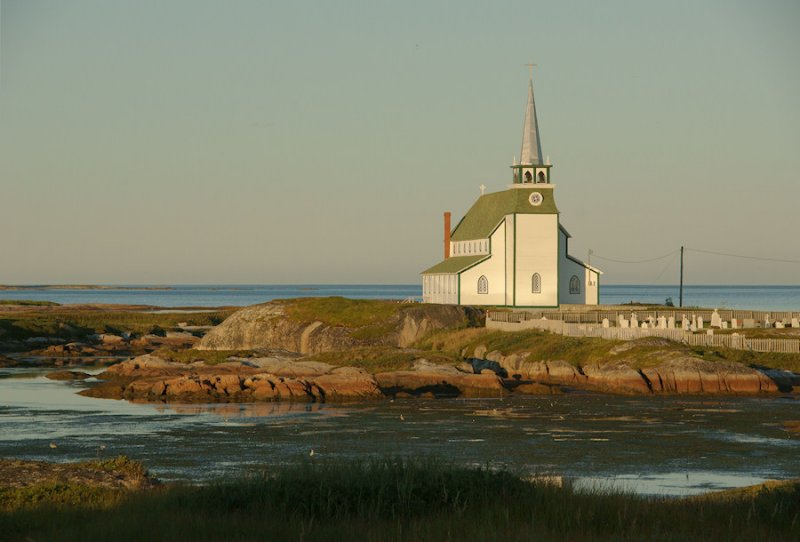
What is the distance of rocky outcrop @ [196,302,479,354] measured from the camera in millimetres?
68062

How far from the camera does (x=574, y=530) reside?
15.3 m

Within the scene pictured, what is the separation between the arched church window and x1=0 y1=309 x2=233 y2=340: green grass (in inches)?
1336

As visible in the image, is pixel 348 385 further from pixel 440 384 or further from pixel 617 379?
pixel 617 379

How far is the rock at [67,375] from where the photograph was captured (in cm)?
5720

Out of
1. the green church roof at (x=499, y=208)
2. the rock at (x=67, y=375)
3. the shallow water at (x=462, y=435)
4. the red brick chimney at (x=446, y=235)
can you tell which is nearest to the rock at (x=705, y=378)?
the shallow water at (x=462, y=435)

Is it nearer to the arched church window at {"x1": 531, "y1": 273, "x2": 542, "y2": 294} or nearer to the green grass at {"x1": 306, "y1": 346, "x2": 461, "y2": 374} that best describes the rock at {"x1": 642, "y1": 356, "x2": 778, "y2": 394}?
the green grass at {"x1": 306, "y1": 346, "x2": 461, "y2": 374}

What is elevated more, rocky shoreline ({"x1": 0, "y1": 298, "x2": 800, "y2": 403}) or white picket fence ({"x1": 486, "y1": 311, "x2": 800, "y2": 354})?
white picket fence ({"x1": 486, "y1": 311, "x2": 800, "y2": 354})

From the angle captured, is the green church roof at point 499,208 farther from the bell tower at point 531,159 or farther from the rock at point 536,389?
the rock at point 536,389

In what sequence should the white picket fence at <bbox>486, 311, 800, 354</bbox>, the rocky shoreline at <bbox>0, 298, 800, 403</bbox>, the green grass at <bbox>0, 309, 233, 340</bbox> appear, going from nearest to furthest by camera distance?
the rocky shoreline at <bbox>0, 298, 800, 403</bbox>
the white picket fence at <bbox>486, 311, 800, 354</bbox>
the green grass at <bbox>0, 309, 233, 340</bbox>

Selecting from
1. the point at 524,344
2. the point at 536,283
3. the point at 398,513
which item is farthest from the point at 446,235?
the point at 398,513

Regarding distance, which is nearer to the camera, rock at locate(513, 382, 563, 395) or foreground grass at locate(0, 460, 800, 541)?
foreground grass at locate(0, 460, 800, 541)

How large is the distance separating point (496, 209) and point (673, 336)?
29040 millimetres

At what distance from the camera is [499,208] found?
80812 mm

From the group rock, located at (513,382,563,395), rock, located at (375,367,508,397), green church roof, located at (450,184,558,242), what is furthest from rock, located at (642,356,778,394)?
green church roof, located at (450,184,558,242)
